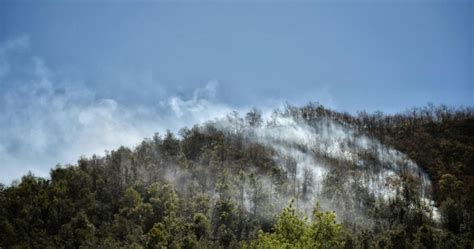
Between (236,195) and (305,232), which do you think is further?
(236,195)

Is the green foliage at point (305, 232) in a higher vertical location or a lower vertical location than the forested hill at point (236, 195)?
lower

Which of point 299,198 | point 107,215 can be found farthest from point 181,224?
point 299,198

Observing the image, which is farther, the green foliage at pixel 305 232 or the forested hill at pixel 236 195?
the forested hill at pixel 236 195

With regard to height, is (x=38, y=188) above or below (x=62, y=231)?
above

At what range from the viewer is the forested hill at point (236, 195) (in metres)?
112

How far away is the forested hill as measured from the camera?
368 feet

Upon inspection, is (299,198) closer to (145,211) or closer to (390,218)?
(390,218)

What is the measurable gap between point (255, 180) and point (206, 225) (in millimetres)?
34796

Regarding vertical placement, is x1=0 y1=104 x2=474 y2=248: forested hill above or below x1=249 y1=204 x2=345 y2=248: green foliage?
above

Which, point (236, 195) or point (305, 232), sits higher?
point (236, 195)

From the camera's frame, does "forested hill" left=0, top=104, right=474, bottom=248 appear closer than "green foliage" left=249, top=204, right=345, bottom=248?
No

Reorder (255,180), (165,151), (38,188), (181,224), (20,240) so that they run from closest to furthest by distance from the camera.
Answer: (20,240), (181,224), (38,188), (255,180), (165,151)

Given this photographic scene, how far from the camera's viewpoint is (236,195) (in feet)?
490

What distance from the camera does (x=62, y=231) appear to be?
368 ft
